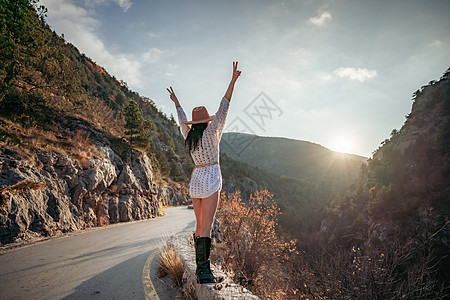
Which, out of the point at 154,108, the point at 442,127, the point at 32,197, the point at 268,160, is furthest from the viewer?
the point at 268,160

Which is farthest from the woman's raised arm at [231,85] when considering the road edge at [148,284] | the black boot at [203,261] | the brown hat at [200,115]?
the road edge at [148,284]

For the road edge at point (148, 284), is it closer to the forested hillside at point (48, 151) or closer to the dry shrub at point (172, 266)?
the dry shrub at point (172, 266)

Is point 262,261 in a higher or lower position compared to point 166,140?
lower

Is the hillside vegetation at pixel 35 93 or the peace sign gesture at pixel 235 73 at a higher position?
the hillside vegetation at pixel 35 93

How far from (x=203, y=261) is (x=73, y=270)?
130 inches

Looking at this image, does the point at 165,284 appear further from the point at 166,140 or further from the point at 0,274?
the point at 166,140

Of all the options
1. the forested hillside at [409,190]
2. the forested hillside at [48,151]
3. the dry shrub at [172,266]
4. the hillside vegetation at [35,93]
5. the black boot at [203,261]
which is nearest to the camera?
the black boot at [203,261]

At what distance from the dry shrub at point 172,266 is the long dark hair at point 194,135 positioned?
2.20 meters

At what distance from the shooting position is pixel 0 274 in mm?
3803

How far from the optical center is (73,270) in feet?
13.8

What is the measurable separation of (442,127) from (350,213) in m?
18.1

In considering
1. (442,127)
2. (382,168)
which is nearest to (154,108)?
(382,168)

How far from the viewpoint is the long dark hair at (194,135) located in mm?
2619

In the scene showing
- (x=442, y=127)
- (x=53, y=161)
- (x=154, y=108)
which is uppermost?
(x=154, y=108)
